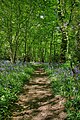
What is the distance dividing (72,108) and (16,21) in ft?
50.6

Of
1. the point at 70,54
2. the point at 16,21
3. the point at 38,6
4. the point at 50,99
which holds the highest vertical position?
the point at 38,6

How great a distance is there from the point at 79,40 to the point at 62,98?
8.53 ft

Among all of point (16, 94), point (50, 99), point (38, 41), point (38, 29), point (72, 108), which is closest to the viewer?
point (72, 108)

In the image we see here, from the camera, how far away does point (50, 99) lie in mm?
10234

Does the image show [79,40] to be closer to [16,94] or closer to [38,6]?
[16,94]

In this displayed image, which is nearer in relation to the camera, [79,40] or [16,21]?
[79,40]

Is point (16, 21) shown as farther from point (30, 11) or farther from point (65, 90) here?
point (65, 90)

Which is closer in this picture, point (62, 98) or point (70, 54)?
point (70, 54)

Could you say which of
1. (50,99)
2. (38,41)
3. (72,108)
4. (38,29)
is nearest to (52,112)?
(72,108)

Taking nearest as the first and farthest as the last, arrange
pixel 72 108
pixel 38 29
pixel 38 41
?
pixel 72 108 → pixel 38 29 → pixel 38 41

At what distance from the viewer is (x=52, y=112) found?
832cm

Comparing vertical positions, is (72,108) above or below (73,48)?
below

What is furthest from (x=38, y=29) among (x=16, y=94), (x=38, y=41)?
(x=16, y=94)

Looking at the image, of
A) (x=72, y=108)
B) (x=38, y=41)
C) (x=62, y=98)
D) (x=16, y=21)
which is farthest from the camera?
(x=38, y=41)
